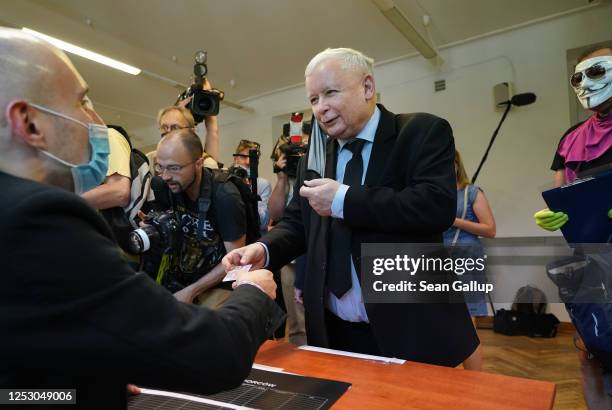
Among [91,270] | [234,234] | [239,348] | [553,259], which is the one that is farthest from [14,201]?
[553,259]

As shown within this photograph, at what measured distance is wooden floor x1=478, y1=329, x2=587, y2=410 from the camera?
284 cm

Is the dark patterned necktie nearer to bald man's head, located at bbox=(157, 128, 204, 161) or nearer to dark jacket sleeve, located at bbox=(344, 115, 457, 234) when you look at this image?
dark jacket sleeve, located at bbox=(344, 115, 457, 234)

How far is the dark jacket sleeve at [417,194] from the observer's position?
3.83ft

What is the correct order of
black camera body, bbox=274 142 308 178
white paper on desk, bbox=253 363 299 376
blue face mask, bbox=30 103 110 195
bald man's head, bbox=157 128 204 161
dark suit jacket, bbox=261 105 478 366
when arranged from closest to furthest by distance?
blue face mask, bbox=30 103 110 195
white paper on desk, bbox=253 363 299 376
dark suit jacket, bbox=261 105 478 366
bald man's head, bbox=157 128 204 161
black camera body, bbox=274 142 308 178

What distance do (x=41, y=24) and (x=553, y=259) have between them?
603 centimetres

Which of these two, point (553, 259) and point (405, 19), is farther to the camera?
point (405, 19)

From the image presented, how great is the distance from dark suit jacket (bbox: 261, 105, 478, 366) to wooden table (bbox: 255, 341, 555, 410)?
0.12m

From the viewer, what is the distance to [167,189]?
1.97 metres

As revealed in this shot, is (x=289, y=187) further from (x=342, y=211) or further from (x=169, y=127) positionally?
(x=342, y=211)

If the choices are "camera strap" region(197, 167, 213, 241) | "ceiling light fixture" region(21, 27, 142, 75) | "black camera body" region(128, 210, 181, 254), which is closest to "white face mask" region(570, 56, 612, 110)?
"camera strap" region(197, 167, 213, 241)

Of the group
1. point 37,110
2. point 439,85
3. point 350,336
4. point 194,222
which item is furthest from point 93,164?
point 439,85

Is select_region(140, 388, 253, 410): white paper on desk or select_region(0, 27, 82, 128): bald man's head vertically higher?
select_region(0, 27, 82, 128): bald man's head

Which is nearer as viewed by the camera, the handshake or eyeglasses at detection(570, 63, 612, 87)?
the handshake

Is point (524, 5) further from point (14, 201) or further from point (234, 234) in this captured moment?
point (14, 201)
